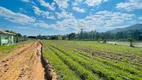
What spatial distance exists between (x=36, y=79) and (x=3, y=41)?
120 ft

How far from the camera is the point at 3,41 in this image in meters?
42.4

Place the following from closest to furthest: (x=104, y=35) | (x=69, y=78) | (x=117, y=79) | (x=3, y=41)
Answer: (x=117, y=79), (x=69, y=78), (x=3, y=41), (x=104, y=35)

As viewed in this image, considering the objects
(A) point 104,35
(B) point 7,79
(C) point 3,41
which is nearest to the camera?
(B) point 7,79

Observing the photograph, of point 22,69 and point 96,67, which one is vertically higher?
point 96,67

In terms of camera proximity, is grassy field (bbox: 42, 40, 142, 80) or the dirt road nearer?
grassy field (bbox: 42, 40, 142, 80)

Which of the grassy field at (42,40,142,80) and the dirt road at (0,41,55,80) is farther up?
the grassy field at (42,40,142,80)

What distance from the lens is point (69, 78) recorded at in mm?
8984

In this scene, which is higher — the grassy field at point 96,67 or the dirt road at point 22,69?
the grassy field at point 96,67

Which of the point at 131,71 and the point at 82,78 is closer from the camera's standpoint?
the point at 82,78

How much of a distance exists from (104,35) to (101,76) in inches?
5349

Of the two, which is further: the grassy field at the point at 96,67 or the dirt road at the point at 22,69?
the dirt road at the point at 22,69

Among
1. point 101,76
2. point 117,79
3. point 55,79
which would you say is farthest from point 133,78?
point 55,79

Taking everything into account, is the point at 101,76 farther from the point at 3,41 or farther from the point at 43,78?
the point at 3,41

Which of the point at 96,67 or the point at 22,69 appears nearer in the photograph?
the point at 96,67
